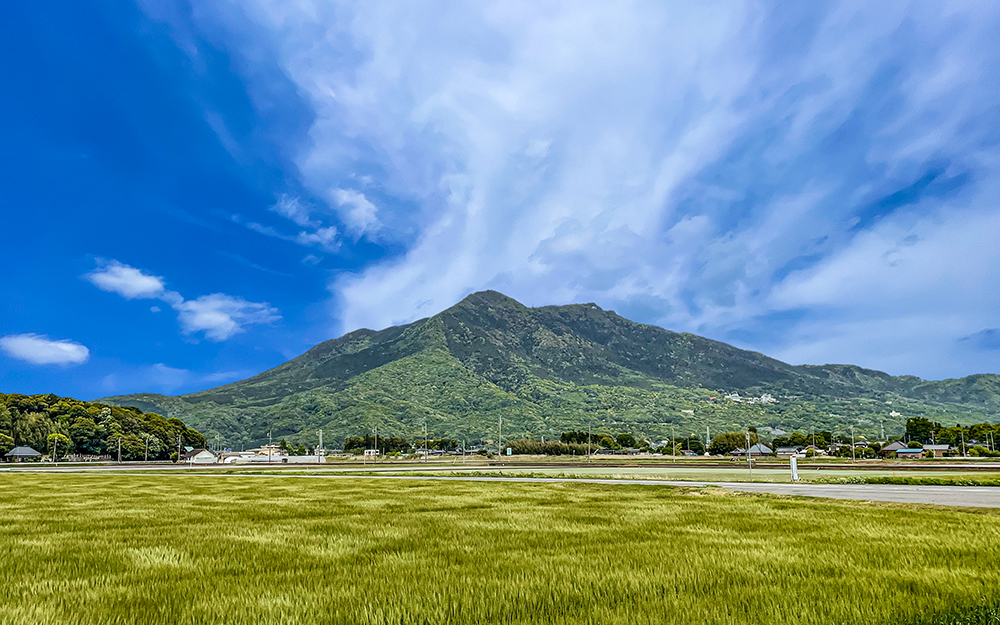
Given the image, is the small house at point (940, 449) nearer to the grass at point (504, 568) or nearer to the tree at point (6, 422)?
the grass at point (504, 568)

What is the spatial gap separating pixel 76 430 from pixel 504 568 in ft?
576

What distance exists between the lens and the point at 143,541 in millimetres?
11688

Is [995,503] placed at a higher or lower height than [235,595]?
lower

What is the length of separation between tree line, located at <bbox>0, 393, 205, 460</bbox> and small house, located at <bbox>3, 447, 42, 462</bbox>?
4.04 ft

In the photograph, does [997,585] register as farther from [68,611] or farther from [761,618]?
[68,611]

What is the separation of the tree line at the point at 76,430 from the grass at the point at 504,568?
149 metres

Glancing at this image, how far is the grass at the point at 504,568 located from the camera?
6168mm

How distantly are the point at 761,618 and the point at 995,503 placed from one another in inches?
908

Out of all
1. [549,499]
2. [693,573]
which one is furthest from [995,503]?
[693,573]

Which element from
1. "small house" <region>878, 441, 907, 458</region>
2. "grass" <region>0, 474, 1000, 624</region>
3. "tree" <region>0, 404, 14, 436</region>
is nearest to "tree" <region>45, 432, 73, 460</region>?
"tree" <region>0, 404, 14, 436</region>

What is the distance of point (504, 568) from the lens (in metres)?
8.43

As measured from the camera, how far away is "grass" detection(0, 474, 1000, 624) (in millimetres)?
6168

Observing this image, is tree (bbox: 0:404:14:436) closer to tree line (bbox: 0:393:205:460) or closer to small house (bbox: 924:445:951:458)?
tree line (bbox: 0:393:205:460)

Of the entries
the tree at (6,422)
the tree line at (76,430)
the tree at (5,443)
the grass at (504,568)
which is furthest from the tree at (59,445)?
the grass at (504,568)
